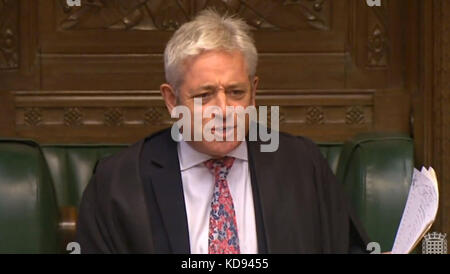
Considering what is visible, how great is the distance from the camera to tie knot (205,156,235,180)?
2.42 meters

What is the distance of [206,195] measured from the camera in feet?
7.83

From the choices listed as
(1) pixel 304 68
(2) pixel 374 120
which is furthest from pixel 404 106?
(1) pixel 304 68

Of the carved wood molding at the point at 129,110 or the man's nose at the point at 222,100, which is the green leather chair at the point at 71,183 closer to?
the carved wood molding at the point at 129,110

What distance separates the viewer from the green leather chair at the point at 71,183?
9.04 feet

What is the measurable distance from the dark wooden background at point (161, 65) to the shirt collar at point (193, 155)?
3.02ft

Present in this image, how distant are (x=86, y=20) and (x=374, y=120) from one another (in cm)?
117

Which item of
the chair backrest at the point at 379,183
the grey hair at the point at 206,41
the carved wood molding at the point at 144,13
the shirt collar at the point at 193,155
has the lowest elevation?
the chair backrest at the point at 379,183

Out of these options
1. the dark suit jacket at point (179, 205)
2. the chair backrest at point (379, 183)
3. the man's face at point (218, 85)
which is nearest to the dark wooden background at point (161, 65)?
the chair backrest at point (379, 183)

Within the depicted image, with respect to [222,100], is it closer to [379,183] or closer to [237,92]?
[237,92]

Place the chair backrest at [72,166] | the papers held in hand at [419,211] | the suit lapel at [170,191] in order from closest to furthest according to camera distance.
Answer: the papers held in hand at [419,211] → the suit lapel at [170,191] → the chair backrest at [72,166]

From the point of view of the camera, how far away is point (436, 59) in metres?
3.26
